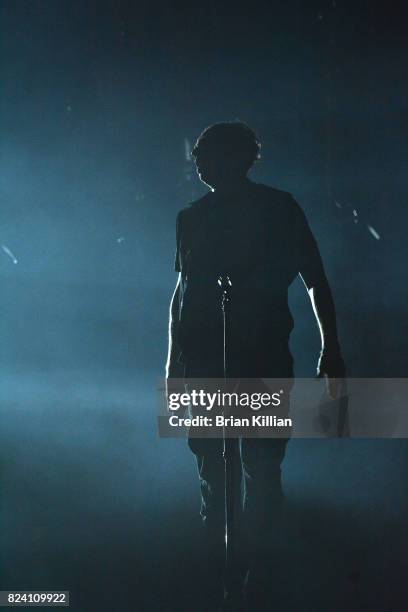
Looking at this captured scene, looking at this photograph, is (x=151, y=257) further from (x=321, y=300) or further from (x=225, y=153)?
(x=321, y=300)

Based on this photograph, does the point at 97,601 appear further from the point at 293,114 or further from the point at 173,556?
the point at 293,114

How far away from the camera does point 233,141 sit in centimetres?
202

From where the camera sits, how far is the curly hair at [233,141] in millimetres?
2012

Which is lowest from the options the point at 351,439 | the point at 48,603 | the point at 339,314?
the point at 48,603

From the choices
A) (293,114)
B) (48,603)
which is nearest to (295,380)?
(293,114)

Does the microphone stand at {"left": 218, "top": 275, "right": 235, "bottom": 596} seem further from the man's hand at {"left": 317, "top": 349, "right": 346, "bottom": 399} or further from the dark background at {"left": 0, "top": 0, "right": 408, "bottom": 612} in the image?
the man's hand at {"left": 317, "top": 349, "right": 346, "bottom": 399}

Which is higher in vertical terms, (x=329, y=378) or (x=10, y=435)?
(x=329, y=378)

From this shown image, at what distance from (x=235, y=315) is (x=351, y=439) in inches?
21.2

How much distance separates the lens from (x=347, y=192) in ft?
6.51

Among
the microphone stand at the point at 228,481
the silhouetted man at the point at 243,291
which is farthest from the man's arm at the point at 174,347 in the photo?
the microphone stand at the point at 228,481

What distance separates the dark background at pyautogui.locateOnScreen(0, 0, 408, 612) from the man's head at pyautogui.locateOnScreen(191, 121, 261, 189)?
1.4 inches

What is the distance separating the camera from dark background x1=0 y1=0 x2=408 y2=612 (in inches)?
77.8

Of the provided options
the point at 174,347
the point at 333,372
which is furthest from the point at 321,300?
the point at 174,347

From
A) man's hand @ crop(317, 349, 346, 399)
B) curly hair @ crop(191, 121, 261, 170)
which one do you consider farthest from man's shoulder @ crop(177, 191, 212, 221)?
man's hand @ crop(317, 349, 346, 399)
